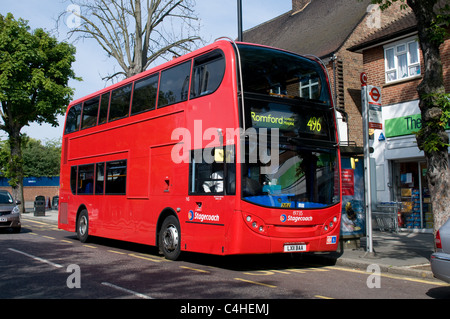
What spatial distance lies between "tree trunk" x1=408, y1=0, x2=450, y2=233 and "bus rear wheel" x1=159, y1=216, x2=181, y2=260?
17.2 ft

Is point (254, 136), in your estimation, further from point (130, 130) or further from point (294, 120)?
point (130, 130)

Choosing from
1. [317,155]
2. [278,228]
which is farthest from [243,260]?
[317,155]

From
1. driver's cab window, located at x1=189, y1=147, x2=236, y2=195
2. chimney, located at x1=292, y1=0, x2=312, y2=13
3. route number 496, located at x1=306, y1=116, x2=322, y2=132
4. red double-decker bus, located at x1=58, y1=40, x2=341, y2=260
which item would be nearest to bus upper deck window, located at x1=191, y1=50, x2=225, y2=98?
red double-decker bus, located at x1=58, y1=40, x2=341, y2=260

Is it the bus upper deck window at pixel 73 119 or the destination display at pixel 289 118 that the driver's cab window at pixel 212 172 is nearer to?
the destination display at pixel 289 118

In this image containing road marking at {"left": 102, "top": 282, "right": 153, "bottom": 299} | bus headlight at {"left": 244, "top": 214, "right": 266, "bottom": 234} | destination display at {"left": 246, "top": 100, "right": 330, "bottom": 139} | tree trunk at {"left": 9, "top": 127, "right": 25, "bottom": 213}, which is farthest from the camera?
tree trunk at {"left": 9, "top": 127, "right": 25, "bottom": 213}

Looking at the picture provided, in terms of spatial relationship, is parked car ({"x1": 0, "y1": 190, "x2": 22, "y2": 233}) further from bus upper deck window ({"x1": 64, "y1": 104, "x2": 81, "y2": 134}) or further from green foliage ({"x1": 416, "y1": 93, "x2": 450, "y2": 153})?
green foliage ({"x1": 416, "y1": 93, "x2": 450, "y2": 153})

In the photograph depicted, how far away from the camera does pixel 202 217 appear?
8953 mm

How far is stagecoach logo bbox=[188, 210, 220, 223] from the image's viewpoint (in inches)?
339

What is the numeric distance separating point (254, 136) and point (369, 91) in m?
3.89

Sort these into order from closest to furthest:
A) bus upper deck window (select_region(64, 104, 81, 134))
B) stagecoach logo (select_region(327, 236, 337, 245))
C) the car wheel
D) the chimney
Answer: stagecoach logo (select_region(327, 236, 337, 245)) < bus upper deck window (select_region(64, 104, 81, 134)) < the car wheel < the chimney

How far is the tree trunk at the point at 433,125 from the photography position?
347 inches

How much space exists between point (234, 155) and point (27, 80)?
25.4m

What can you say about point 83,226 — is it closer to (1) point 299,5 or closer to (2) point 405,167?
(2) point 405,167

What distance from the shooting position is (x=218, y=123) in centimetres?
862
